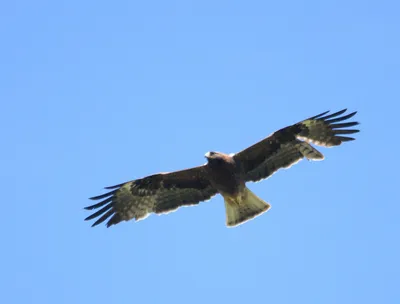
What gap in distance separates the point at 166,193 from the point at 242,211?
145cm

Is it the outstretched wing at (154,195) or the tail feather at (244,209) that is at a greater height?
the outstretched wing at (154,195)

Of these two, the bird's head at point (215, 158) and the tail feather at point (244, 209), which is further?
the tail feather at point (244, 209)

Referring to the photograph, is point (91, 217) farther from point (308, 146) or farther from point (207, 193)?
point (308, 146)

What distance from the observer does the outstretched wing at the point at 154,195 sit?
664 inches

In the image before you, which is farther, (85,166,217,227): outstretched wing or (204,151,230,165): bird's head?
(85,166,217,227): outstretched wing

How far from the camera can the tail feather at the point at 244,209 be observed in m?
16.6

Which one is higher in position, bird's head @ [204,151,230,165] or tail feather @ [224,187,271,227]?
bird's head @ [204,151,230,165]

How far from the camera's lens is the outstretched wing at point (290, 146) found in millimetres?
16312

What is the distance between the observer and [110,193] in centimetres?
1703

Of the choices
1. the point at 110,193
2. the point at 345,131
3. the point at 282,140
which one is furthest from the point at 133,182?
the point at 345,131

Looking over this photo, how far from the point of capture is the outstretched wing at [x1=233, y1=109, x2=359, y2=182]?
53.5ft

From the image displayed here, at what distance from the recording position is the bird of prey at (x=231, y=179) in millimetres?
16219

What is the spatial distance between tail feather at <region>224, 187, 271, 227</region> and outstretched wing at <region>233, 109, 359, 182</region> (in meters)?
0.41

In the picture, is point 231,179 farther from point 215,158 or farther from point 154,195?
point 154,195
